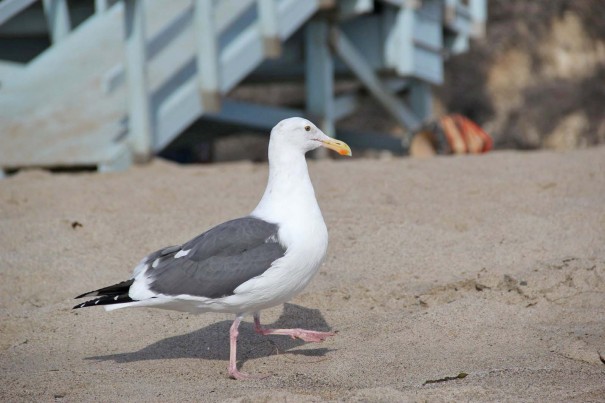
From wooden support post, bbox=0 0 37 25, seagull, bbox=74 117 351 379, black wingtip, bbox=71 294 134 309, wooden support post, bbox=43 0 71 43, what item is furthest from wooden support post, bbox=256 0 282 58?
black wingtip, bbox=71 294 134 309

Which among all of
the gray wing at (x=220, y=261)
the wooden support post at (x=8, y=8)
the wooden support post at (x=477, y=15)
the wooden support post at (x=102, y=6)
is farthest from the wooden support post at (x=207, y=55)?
the wooden support post at (x=477, y=15)

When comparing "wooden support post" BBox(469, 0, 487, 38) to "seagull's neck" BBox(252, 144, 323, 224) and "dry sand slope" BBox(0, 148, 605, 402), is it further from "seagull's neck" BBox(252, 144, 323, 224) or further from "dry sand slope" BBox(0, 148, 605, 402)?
"seagull's neck" BBox(252, 144, 323, 224)

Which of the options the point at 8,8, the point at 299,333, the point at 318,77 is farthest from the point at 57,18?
the point at 299,333

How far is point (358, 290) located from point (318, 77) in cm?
522

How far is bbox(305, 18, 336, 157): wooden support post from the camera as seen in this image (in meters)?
9.39

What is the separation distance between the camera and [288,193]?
3.93m

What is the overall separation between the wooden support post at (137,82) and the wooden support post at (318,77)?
266cm

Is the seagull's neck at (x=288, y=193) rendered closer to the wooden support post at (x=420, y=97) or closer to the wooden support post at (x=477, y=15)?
the wooden support post at (x=420, y=97)

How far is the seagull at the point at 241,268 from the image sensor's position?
143 inches

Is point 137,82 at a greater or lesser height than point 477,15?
greater

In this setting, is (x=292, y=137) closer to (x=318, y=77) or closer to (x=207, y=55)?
(x=207, y=55)

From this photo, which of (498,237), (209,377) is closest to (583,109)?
(498,237)

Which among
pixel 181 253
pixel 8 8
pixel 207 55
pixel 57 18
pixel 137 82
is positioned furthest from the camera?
pixel 57 18

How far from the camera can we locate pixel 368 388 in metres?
3.27
